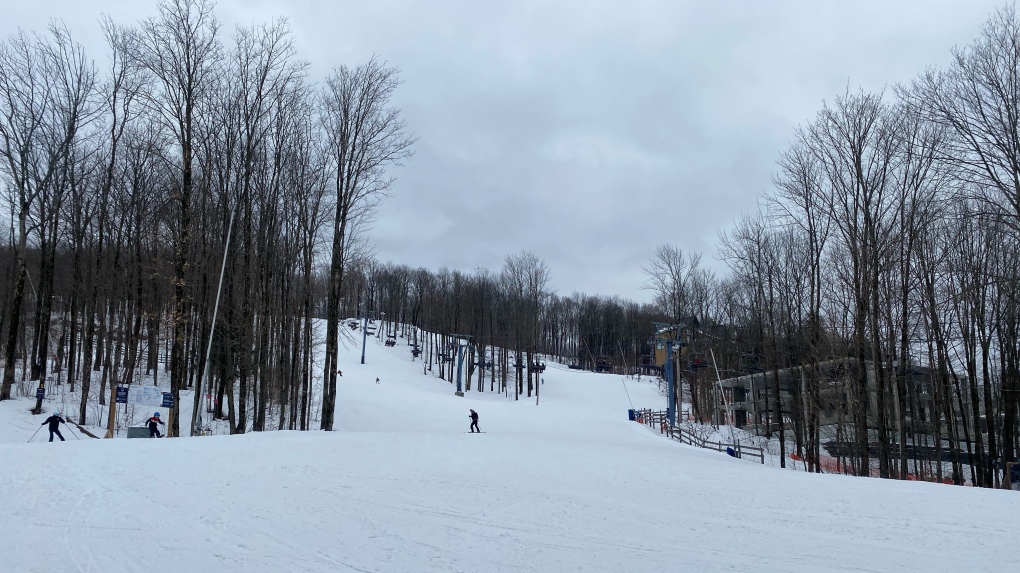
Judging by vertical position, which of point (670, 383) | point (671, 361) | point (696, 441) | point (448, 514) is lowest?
point (696, 441)

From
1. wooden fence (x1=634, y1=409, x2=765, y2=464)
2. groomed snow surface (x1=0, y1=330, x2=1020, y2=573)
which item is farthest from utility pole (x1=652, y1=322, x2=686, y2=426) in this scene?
groomed snow surface (x1=0, y1=330, x2=1020, y2=573)

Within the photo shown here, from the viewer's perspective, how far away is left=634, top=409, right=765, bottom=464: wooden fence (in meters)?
26.5

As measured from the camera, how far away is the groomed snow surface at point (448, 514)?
6.72 metres

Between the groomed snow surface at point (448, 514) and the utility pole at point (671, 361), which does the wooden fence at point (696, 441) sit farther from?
the groomed snow surface at point (448, 514)

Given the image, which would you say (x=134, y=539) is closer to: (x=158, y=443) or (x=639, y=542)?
(x=639, y=542)

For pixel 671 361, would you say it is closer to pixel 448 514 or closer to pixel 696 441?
pixel 696 441

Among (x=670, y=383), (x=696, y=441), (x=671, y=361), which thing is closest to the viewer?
(x=696, y=441)

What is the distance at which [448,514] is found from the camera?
28.6ft

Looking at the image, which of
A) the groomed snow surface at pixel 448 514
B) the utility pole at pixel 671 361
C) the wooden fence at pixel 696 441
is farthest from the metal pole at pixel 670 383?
the groomed snow surface at pixel 448 514

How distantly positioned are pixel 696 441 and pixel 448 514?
2421 centimetres

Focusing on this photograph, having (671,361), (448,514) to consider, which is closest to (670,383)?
(671,361)

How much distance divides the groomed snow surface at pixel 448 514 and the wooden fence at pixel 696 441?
12089 millimetres

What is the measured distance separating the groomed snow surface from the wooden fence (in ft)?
39.7

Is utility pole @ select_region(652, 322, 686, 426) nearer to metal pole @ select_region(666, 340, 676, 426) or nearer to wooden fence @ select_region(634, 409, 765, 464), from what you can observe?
metal pole @ select_region(666, 340, 676, 426)
